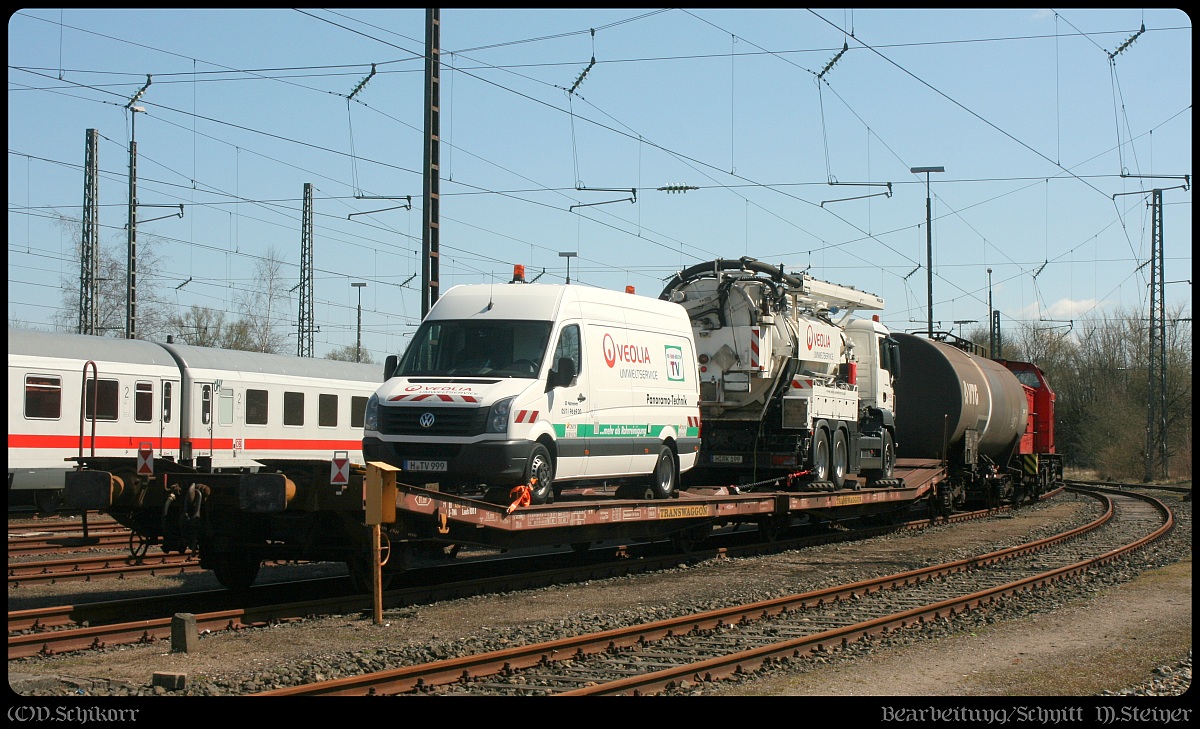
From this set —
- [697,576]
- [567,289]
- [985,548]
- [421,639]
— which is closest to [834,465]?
[985,548]

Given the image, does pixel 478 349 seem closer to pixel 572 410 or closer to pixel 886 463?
pixel 572 410

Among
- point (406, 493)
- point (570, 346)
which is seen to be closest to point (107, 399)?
point (570, 346)

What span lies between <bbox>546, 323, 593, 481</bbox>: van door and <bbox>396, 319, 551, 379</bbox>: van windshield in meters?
0.26

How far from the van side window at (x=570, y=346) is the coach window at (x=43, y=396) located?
12.1m

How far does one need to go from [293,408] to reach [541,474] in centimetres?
1554

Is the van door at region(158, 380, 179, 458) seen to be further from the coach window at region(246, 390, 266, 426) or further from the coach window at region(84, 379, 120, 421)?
the coach window at region(246, 390, 266, 426)

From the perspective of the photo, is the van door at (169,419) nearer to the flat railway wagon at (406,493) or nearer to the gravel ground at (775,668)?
the flat railway wagon at (406,493)

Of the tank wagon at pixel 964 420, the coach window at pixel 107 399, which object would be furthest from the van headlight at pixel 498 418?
the tank wagon at pixel 964 420

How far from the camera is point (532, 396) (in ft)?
38.4

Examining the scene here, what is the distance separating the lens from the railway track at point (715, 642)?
7.69 meters

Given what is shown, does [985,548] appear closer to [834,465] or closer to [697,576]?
[834,465]

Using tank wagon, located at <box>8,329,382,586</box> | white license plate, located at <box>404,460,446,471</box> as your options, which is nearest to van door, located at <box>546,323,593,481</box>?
white license plate, located at <box>404,460,446,471</box>
